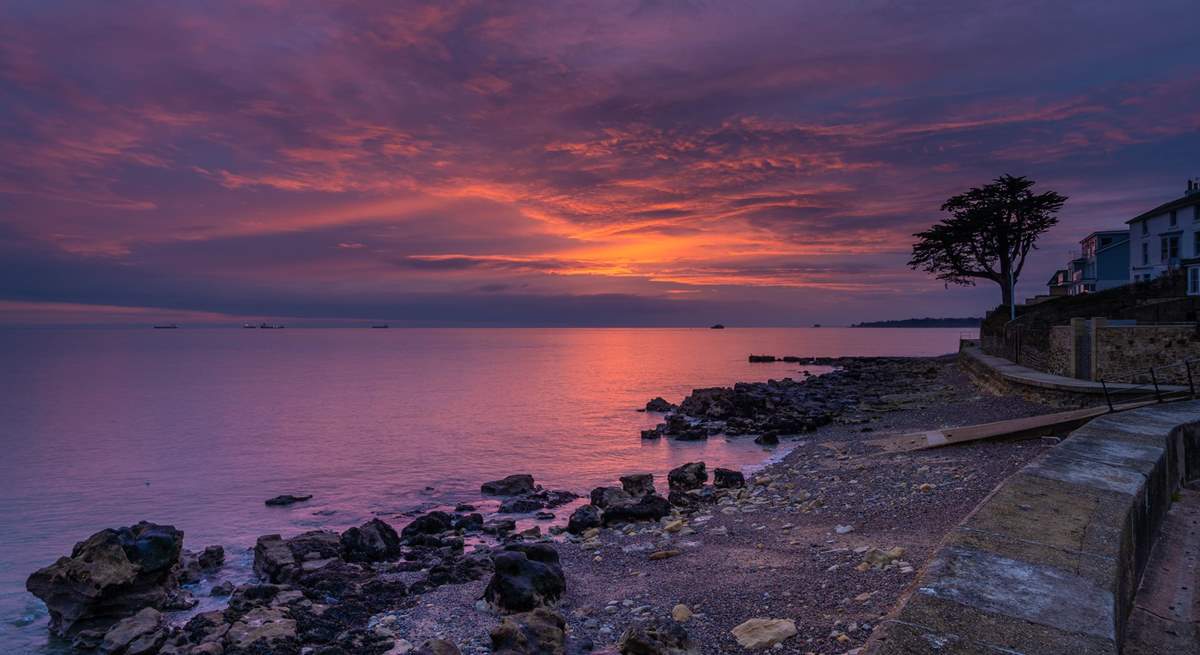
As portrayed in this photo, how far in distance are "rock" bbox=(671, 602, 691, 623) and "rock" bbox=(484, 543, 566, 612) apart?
202 cm

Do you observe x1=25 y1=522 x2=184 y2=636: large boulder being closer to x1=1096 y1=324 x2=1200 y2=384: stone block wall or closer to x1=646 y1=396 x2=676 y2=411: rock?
x1=1096 y1=324 x2=1200 y2=384: stone block wall

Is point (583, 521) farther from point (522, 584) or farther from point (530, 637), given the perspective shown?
point (530, 637)

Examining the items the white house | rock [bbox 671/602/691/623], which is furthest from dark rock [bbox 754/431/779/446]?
the white house

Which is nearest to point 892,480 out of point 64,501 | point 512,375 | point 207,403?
point 64,501

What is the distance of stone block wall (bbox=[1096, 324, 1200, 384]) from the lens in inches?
776

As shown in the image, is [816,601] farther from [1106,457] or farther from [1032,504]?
[1106,457]

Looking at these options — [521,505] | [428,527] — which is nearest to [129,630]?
[428,527]

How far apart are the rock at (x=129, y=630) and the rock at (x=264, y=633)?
1.39 meters

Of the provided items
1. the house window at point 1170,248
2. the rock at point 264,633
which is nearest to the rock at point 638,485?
Answer: the rock at point 264,633

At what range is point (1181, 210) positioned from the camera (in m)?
42.8

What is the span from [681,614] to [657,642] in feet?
4.13

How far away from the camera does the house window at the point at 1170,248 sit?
43.2m

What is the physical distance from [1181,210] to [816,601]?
51.8 m

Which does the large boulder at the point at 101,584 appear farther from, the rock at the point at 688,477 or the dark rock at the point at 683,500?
the rock at the point at 688,477
